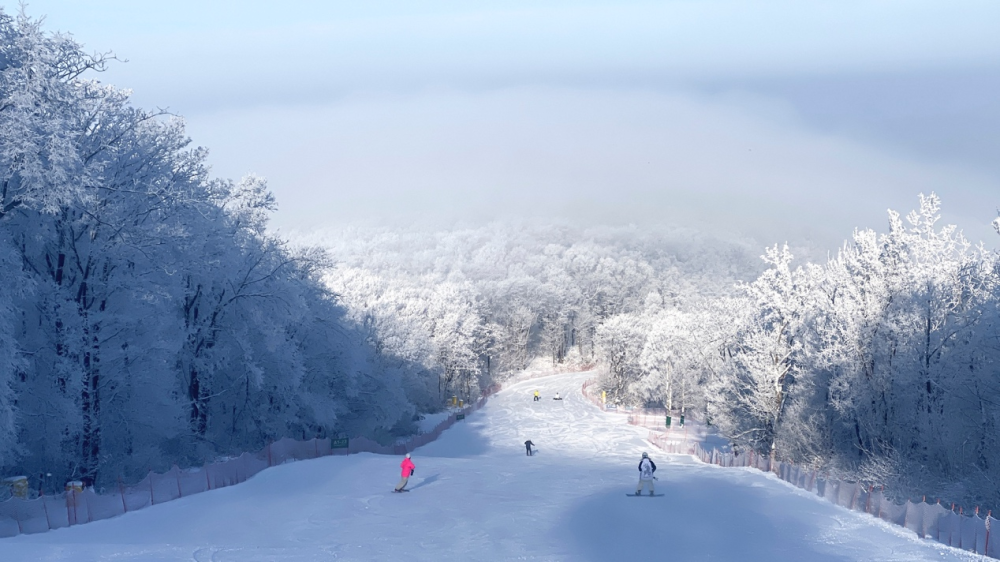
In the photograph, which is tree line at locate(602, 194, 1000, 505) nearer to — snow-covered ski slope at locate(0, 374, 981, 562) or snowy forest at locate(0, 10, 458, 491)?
snow-covered ski slope at locate(0, 374, 981, 562)

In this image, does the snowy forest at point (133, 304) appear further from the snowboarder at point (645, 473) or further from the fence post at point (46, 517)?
the snowboarder at point (645, 473)

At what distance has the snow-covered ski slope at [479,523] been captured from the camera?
52.9ft

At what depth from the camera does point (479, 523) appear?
19688 mm

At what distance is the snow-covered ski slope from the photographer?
16.1 m

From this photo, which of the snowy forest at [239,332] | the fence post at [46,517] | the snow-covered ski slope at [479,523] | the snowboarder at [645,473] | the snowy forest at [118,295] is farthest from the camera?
the snowboarder at [645,473]

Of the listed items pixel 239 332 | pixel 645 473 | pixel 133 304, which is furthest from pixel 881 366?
pixel 133 304

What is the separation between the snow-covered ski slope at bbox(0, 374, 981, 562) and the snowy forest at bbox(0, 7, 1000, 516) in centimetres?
496

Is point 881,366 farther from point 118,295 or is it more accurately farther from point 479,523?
point 118,295

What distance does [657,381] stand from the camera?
255 feet

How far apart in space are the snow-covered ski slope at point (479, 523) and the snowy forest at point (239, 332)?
4.96 meters

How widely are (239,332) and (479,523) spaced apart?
18564 millimetres

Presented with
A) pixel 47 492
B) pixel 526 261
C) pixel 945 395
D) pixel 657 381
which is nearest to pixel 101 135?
pixel 47 492

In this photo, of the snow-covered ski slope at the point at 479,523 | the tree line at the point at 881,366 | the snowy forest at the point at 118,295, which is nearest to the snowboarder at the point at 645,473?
the snow-covered ski slope at the point at 479,523

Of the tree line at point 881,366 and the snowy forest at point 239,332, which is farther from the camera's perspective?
the tree line at point 881,366
